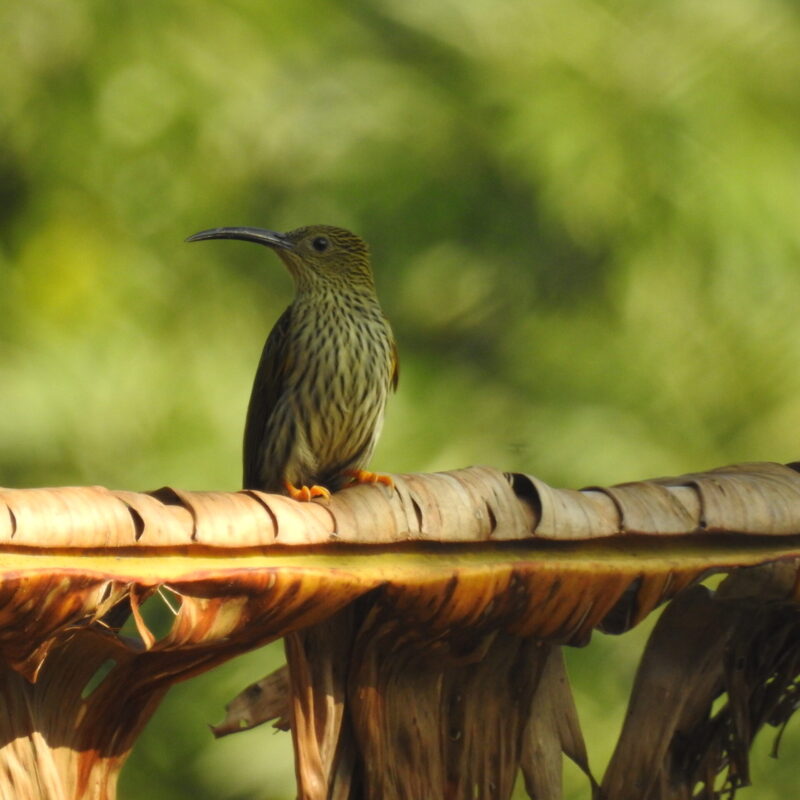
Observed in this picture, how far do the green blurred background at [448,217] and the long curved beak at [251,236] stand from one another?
0.69 m

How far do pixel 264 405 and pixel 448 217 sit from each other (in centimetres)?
150

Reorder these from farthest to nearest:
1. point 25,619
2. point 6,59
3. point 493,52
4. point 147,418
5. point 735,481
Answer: point 493,52, point 6,59, point 147,418, point 735,481, point 25,619

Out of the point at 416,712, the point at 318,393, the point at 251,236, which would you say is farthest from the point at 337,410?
the point at 416,712

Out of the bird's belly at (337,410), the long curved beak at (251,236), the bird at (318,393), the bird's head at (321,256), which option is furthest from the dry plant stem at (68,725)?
the bird's head at (321,256)

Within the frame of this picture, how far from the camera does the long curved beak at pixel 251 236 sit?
159 inches

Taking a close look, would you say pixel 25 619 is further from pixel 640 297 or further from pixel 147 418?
pixel 640 297

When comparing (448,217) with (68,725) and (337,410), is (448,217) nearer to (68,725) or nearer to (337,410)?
(337,410)

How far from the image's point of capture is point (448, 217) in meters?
5.24

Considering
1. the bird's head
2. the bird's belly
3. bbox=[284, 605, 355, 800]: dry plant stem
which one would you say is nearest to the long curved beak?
the bird's head

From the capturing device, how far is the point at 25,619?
1.84 m

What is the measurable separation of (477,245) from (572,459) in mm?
799

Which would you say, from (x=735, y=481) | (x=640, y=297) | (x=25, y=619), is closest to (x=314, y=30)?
(x=640, y=297)

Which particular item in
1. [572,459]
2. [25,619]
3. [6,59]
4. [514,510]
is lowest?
[25,619]

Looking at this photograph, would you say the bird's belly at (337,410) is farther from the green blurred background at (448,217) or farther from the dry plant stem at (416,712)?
the dry plant stem at (416,712)
